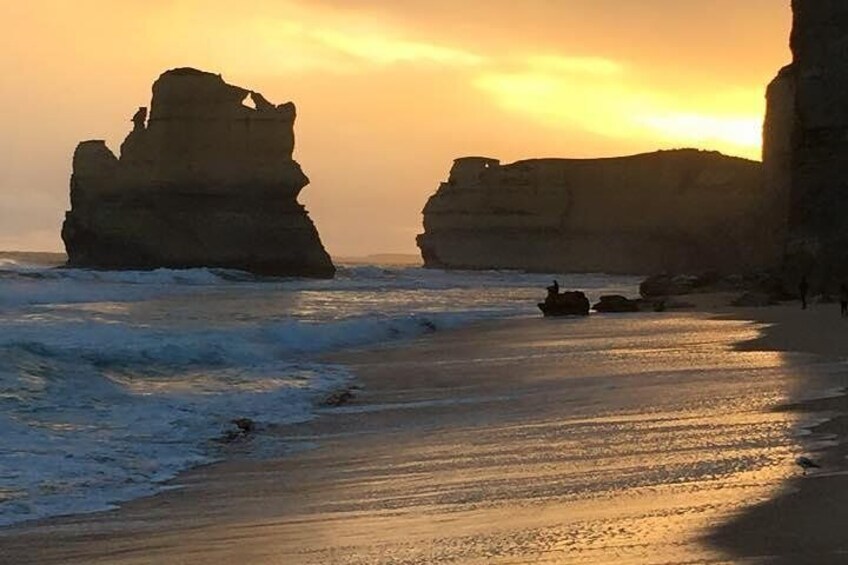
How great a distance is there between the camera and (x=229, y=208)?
248 ft

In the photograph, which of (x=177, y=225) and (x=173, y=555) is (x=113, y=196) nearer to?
(x=177, y=225)

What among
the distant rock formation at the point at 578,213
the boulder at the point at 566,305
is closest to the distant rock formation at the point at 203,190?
the distant rock formation at the point at 578,213

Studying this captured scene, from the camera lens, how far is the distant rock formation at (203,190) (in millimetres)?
75062

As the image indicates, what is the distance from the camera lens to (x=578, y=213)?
118m

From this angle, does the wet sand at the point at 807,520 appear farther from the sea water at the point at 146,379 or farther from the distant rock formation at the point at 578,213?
the distant rock formation at the point at 578,213

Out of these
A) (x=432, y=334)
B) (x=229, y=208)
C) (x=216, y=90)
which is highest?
(x=216, y=90)

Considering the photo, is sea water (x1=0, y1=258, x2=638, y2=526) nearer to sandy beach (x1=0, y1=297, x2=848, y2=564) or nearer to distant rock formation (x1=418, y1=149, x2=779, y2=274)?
sandy beach (x1=0, y1=297, x2=848, y2=564)

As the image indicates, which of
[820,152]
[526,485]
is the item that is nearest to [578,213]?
[820,152]

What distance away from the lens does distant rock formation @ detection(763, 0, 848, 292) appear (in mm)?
34156

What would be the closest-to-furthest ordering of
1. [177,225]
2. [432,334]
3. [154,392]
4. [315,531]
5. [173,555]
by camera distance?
[173,555]
[315,531]
[154,392]
[432,334]
[177,225]

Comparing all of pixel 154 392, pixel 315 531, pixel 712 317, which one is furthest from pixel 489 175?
pixel 315 531

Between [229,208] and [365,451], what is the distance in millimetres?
67204

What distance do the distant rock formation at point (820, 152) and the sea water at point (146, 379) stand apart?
329 inches

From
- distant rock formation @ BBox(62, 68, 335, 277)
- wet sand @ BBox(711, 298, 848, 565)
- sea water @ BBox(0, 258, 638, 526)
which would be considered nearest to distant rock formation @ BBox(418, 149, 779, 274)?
distant rock formation @ BBox(62, 68, 335, 277)
